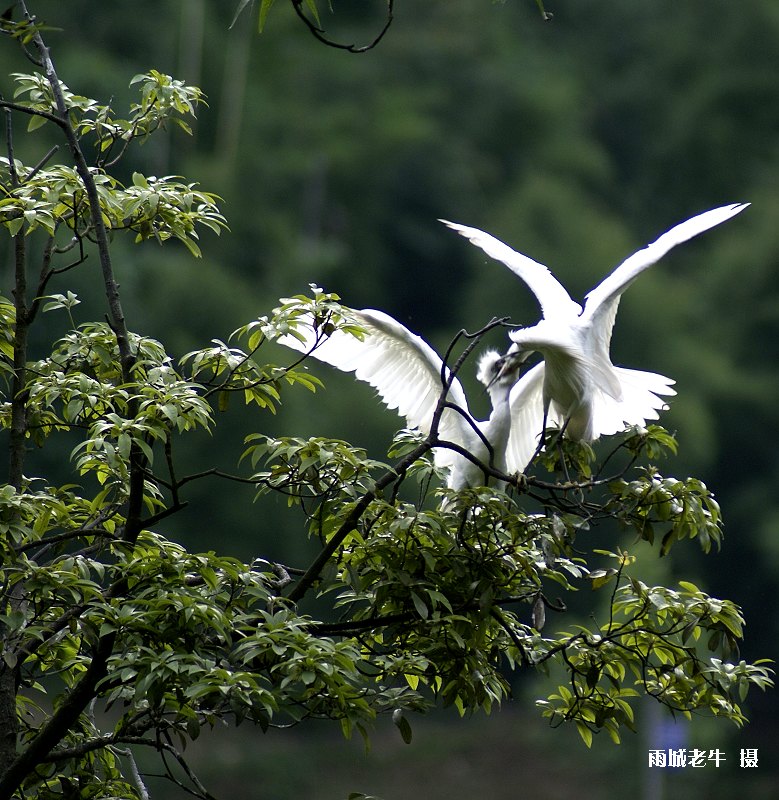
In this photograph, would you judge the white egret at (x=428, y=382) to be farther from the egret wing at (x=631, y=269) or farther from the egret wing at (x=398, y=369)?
the egret wing at (x=631, y=269)

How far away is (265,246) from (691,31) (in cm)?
1504

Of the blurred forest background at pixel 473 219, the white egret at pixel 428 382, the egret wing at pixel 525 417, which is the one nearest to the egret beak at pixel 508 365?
the white egret at pixel 428 382

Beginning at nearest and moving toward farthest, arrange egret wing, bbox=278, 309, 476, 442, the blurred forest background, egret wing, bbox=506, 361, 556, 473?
egret wing, bbox=278, 309, 476, 442 → egret wing, bbox=506, 361, 556, 473 → the blurred forest background

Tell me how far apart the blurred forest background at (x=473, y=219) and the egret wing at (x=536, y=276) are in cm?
952

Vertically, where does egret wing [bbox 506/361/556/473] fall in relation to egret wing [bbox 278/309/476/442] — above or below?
below

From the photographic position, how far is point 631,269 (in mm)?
4773

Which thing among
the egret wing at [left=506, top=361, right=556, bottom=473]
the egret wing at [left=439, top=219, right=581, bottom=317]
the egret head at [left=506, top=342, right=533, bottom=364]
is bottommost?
the egret wing at [left=506, top=361, right=556, bottom=473]

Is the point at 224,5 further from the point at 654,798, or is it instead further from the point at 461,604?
the point at 461,604

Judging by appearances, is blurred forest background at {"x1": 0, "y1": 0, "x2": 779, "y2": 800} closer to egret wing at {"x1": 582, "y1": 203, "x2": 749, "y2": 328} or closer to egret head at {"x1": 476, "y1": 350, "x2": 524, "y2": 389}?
egret head at {"x1": 476, "y1": 350, "x2": 524, "y2": 389}

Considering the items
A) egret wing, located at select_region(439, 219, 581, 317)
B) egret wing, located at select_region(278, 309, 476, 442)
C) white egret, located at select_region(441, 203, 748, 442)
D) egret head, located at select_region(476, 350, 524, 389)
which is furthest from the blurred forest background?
white egret, located at select_region(441, 203, 748, 442)

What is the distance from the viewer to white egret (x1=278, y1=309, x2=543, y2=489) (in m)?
4.96

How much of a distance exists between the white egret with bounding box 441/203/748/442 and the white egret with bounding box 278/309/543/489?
0.16 meters

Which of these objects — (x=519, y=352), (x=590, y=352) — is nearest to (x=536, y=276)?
(x=519, y=352)

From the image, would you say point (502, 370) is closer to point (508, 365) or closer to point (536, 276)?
point (508, 365)
